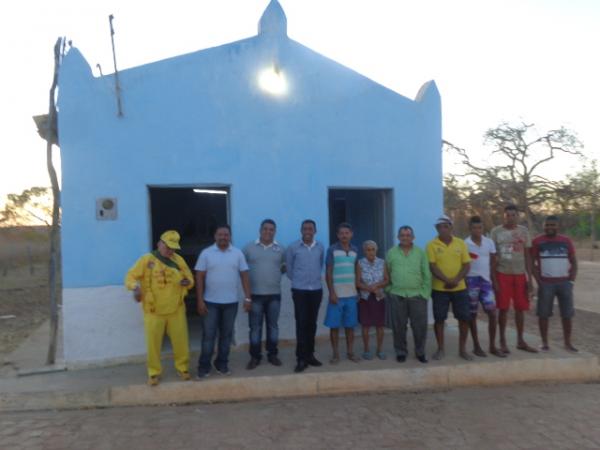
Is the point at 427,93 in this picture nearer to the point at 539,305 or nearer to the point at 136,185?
the point at 539,305

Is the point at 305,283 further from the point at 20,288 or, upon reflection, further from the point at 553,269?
the point at 20,288

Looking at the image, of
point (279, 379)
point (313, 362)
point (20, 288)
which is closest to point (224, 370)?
point (279, 379)

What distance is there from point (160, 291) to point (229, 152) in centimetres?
199

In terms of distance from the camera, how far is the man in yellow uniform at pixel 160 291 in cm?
496

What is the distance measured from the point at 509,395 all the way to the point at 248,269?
2971 mm

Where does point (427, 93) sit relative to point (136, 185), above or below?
above

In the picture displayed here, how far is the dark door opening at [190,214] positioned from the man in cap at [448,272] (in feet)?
21.3

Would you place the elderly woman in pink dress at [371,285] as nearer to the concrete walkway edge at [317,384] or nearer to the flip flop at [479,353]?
the concrete walkway edge at [317,384]

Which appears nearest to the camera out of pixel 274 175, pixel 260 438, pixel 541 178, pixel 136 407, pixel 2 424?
pixel 260 438

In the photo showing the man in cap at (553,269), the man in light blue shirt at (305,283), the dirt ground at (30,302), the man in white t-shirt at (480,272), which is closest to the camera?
the man in light blue shirt at (305,283)

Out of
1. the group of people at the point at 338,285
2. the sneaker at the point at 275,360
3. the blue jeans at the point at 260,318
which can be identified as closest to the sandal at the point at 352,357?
the group of people at the point at 338,285

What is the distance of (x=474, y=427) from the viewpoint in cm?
442

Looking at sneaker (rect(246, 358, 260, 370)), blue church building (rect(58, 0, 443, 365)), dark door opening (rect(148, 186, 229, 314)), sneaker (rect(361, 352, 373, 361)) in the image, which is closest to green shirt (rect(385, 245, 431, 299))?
sneaker (rect(361, 352, 373, 361))

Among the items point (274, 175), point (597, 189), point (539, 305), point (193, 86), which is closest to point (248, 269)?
point (274, 175)
